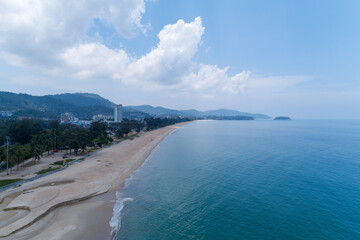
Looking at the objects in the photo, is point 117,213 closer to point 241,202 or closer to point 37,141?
point 241,202

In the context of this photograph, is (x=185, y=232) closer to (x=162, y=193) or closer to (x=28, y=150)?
(x=162, y=193)

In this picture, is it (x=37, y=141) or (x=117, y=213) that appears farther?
(x=37, y=141)

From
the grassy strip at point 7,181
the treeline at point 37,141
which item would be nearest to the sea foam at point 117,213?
the grassy strip at point 7,181

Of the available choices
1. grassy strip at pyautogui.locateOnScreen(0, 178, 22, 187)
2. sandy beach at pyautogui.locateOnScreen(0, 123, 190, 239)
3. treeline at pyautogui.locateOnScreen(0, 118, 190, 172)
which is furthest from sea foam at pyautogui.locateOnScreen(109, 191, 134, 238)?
treeline at pyautogui.locateOnScreen(0, 118, 190, 172)

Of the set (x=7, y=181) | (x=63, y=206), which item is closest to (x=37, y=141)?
(x=7, y=181)

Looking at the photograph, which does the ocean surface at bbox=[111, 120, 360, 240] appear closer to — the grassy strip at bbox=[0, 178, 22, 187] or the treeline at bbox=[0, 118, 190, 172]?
the grassy strip at bbox=[0, 178, 22, 187]

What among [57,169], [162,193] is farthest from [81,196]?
[57,169]

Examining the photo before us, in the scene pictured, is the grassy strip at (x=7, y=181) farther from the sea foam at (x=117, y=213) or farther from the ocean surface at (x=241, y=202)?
the ocean surface at (x=241, y=202)

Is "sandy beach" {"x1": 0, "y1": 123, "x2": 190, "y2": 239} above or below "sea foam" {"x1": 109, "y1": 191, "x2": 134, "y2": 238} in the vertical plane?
above
